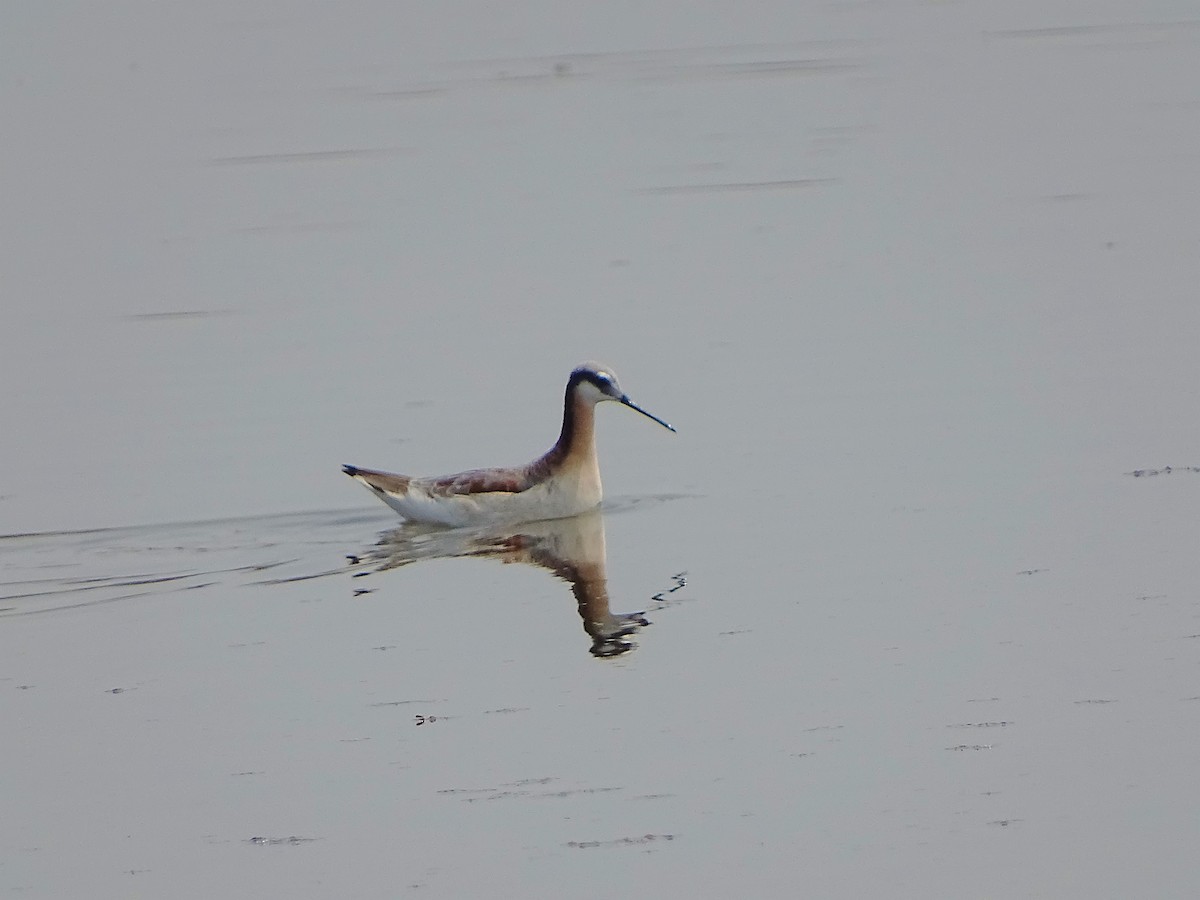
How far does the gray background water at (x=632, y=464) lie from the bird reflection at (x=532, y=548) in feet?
0.77

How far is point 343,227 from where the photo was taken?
19.6m

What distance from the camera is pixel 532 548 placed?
12.7 meters

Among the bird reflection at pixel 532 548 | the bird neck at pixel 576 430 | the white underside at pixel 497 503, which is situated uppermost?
the bird neck at pixel 576 430

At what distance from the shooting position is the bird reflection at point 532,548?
11617 millimetres

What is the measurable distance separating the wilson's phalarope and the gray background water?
333mm

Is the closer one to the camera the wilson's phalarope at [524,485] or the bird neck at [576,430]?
the wilson's phalarope at [524,485]

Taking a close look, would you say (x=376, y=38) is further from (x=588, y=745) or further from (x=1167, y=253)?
(x=588, y=745)

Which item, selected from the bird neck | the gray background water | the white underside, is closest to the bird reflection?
the white underside

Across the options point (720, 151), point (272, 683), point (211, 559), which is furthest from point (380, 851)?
point (720, 151)

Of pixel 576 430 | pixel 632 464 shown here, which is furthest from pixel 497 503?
pixel 632 464

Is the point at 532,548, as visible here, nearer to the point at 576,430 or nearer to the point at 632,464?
the point at 576,430

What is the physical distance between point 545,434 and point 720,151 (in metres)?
8.38

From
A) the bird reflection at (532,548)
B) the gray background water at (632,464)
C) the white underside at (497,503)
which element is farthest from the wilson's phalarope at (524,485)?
the gray background water at (632,464)

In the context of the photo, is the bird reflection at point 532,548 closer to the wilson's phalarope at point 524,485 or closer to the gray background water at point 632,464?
the wilson's phalarope at point 524,485
